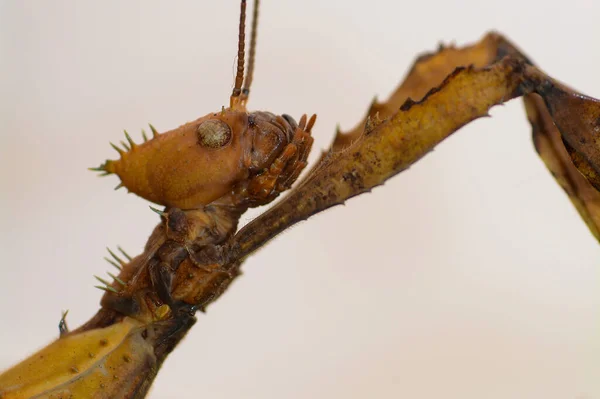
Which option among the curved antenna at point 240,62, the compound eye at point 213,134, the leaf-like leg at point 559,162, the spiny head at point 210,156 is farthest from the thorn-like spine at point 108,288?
the leaf-like leg at point 559,162

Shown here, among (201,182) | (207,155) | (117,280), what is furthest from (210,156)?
(117,280)

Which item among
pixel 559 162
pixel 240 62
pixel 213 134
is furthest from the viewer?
pixel 559 162

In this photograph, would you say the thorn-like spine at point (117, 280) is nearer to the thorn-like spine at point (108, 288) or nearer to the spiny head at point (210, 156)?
the thorn-like spine at point (108, 288)

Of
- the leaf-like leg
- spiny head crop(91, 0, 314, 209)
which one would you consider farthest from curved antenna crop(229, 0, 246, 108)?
the leaf-like leg

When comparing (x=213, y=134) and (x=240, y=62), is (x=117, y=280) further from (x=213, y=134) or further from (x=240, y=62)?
(x=240, y=62)

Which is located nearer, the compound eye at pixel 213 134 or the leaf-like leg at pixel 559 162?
the compound eye at pixel 213 134

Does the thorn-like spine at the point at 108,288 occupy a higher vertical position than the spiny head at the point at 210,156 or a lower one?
lower

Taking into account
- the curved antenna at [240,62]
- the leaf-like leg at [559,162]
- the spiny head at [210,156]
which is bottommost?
the leaf-like leg at [559,162]

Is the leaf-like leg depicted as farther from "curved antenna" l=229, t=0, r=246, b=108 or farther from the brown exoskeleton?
"curved antenna" l=229, t=0, r=246, b=108

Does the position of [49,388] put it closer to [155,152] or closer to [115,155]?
[155,152]
